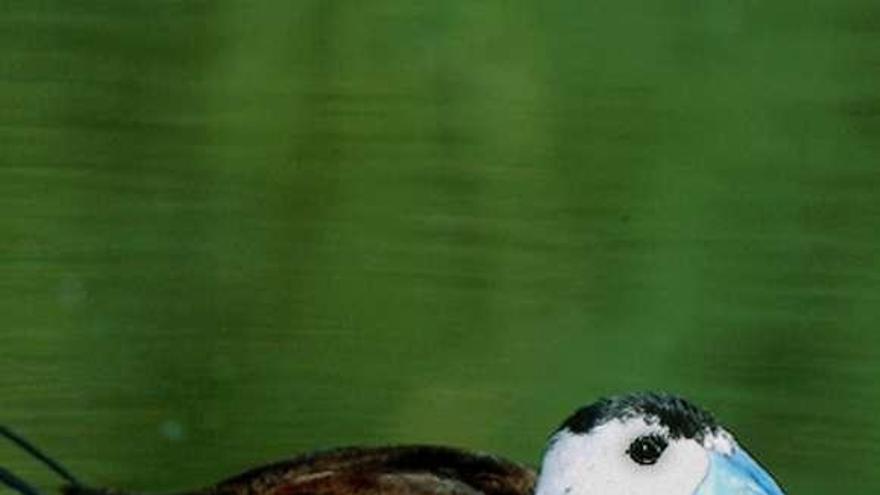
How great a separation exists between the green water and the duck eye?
2.89 feet

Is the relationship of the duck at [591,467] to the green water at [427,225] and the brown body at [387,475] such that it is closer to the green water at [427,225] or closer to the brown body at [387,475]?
the brown body at [387,475]

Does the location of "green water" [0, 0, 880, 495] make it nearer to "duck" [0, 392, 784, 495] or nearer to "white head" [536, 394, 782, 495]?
"duck" [0, 392, 784, 495]

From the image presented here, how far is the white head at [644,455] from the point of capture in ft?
16.0

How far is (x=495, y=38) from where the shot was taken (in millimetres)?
5773

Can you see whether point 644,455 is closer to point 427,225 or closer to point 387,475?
point 387,475

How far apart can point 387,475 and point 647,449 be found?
0.40 meters

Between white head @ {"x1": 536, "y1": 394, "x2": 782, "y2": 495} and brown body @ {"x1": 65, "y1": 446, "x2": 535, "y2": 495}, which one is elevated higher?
white head @ {"x1": 536, "y1": 394, "x2": 782, "y2": 495}

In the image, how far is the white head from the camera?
Result: 4.89 metres

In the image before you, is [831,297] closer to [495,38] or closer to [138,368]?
[495,38]

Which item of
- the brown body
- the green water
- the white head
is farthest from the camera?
the green water

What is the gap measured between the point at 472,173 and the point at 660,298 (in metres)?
0.35

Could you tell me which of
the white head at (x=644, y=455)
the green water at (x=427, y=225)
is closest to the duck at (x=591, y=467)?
the white head at (x=644, y=455)


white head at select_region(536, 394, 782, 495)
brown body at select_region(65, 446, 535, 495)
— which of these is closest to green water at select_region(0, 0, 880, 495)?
brown body at select_region(65, 446, 535, 495)

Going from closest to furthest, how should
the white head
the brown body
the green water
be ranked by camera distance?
the white head
the brown body
the green water
